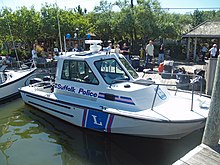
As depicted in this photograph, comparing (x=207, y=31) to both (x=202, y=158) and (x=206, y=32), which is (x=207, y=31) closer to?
(x=206, y=32)

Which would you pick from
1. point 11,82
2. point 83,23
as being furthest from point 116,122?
point 83,23

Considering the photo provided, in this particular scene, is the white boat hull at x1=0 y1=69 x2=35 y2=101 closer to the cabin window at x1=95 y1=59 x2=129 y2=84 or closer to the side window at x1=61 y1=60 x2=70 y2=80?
the side window at x1=61 y1=60 x2=70 y2=80

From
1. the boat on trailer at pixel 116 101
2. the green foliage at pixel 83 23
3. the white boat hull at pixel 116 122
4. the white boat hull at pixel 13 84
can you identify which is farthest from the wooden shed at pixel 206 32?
the white boat hull at pixel 116 122

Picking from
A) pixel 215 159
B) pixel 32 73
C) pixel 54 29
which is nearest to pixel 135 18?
pixel 54 29

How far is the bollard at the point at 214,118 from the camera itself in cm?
341

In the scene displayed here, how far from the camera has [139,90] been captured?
18.2 feet

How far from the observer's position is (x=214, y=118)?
11.5 ft

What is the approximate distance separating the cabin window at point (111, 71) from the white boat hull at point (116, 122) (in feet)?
3.30

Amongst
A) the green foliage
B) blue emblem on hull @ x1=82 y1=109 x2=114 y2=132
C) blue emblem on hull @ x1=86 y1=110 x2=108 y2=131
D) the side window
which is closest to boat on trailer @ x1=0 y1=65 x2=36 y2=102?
the side window

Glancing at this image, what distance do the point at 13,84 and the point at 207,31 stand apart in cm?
1407

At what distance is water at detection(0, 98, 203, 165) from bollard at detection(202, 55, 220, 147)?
1.52m

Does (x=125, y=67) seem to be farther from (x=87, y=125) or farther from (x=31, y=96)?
(x=31, y=96)

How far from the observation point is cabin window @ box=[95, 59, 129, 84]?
6.14m

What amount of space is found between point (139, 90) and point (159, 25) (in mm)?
13533
